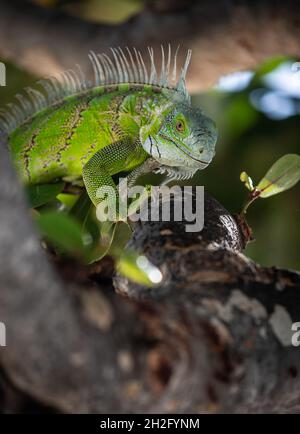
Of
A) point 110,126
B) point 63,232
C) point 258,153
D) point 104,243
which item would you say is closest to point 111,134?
point 110,126

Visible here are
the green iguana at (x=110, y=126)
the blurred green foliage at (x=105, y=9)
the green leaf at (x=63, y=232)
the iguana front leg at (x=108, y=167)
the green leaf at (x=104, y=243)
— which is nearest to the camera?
the green leaf at (x=63, y=232)

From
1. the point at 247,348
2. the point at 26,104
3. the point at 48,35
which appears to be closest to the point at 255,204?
the point at 48,35

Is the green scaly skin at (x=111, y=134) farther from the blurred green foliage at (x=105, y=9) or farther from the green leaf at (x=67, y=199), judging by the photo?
the blurred green foliage at (x=105, y=9)

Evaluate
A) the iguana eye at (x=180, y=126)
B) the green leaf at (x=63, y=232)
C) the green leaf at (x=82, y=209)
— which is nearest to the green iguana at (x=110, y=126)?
the iguana eye at (x=180, y=126)

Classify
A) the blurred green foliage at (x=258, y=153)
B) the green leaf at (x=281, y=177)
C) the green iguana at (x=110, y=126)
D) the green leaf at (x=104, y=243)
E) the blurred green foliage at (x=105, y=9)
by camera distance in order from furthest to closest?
1. the blurred green foliage at (x=105, y=9)
2. the blurred green foliage at (x=258, y=153)
3. the green iguana at (x=110, y=126)
4. the green leaf at (x=281, y=177)
5. the green leaf at (x=104, y=243)

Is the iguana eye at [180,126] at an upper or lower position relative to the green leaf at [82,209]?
upper
